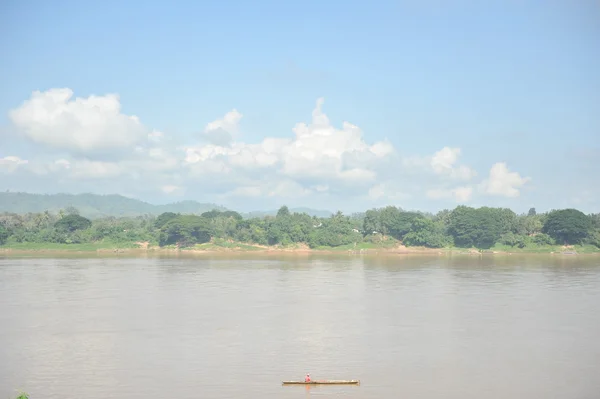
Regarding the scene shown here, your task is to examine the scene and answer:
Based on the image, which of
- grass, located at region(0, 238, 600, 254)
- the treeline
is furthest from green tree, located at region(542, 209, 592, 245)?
grass, located at region(0, 238, 600, 254)

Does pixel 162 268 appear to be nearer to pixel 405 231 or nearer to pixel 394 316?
pixel 394 316

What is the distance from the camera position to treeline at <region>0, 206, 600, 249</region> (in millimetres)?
75094

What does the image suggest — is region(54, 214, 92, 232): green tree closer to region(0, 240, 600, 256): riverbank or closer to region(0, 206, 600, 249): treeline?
region(0, 206, 600, 249): treeline

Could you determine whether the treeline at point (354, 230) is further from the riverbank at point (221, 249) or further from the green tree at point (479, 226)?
the riverbank at point (221, 249)

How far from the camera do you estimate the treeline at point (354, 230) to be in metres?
75.1

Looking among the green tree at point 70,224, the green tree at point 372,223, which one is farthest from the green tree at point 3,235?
the green tree at point 372,223

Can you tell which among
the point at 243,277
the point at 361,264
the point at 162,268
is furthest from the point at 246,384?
the point at 361,264

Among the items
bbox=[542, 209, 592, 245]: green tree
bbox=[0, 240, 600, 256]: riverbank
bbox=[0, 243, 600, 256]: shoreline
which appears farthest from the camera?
bbox=[0, 240, 600, 256]: riverbank

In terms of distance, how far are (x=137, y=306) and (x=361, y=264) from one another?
102ft

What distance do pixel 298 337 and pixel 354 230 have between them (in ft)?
217

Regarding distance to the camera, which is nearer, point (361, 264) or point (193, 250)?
point (361, 264)

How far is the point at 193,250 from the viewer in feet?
261

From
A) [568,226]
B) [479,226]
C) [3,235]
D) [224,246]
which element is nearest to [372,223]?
[479,226]

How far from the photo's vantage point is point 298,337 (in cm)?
2281
